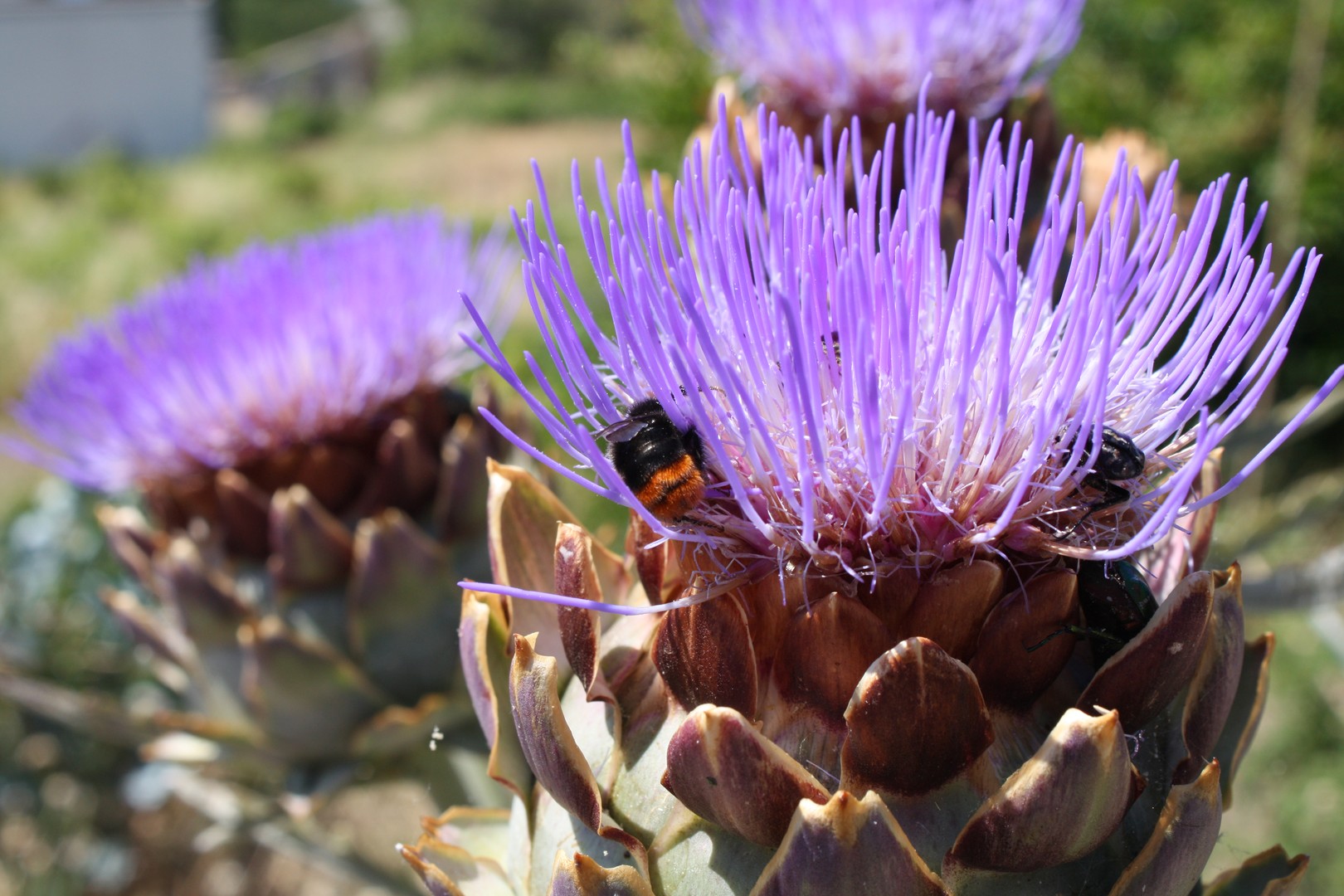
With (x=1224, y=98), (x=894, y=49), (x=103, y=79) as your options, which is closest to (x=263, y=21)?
(x=103, y=79)

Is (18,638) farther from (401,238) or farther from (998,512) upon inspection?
(998,512)

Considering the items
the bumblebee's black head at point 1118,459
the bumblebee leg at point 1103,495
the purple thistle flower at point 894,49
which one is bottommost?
the bumblebee leg at point 1103,495

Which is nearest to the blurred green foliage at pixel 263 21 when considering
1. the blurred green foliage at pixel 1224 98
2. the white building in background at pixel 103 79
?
the white building in background at pixel 103 79

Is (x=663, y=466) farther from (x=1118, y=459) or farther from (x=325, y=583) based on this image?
(x=325, y=583)

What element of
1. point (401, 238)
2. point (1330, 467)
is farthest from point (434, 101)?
point (401, 238)

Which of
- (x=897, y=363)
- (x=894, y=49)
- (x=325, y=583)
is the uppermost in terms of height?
(x=894, y=49)

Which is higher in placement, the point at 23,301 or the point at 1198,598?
the point at 1198,598

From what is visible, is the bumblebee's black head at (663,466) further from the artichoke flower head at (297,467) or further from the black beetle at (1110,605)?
the artichoke flower head at (297,467)
